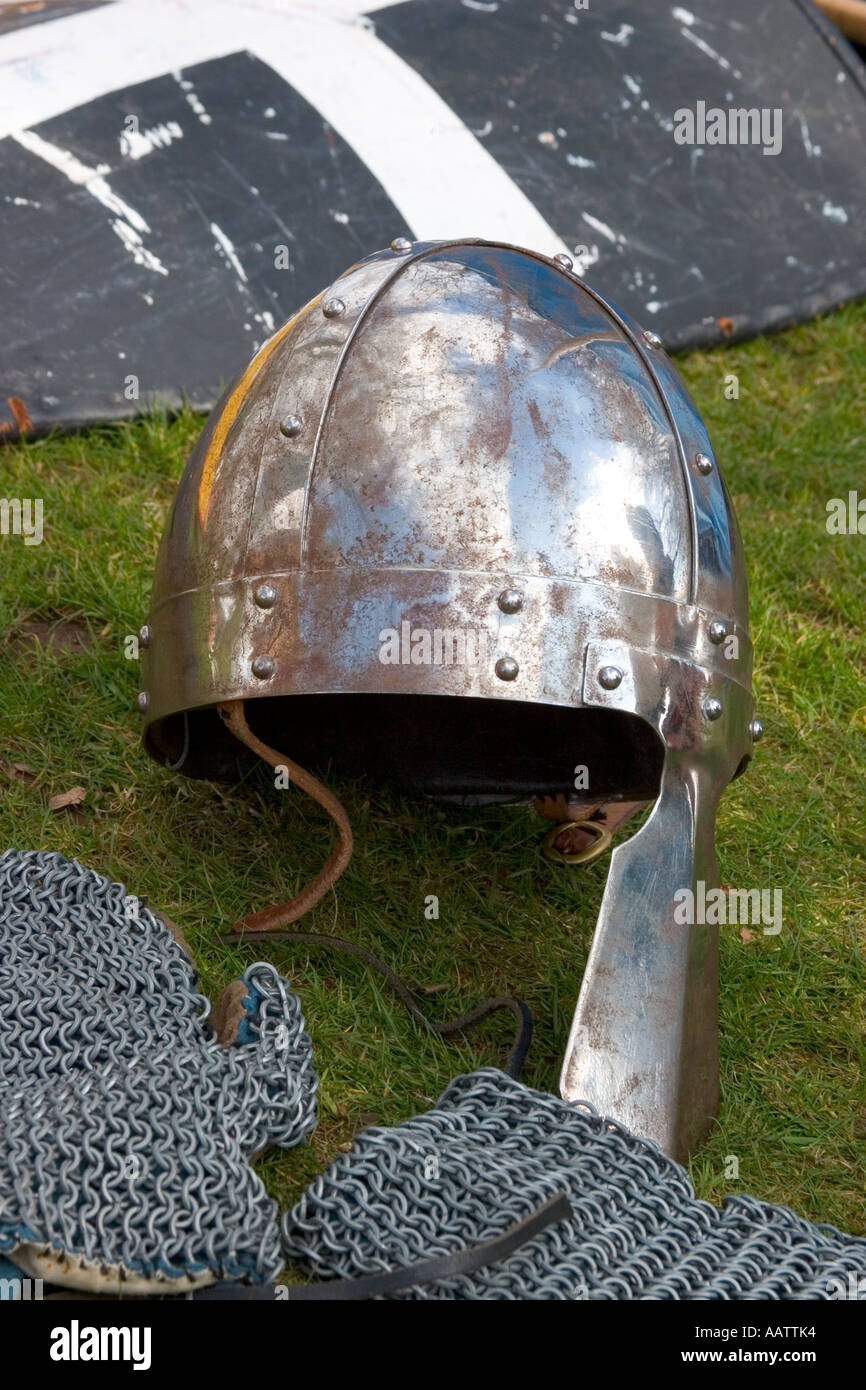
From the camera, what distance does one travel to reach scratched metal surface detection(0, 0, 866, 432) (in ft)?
13.0

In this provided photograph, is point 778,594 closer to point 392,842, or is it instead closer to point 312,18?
point 392,842

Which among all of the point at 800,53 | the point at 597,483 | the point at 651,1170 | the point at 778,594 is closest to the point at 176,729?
the point at 597,483

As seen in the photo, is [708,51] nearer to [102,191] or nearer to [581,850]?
[102,191]

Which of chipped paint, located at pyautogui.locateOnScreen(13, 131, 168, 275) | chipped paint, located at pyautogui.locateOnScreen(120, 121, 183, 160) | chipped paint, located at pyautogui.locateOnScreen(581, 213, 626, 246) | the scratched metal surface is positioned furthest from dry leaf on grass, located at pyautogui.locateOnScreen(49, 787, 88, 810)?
chipped paint, located at pyautogui.locateOnScreen(581, 213, 626, 246)

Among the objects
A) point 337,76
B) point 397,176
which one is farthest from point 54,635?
point 337,76

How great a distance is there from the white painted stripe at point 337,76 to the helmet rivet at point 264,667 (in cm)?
218

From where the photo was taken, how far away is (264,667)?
8.05ft

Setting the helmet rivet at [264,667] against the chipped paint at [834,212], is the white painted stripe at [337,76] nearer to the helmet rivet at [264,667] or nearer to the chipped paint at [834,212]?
the chipped paint at [834,212]

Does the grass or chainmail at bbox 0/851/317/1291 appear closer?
chainmail at bbox 0/851/317/1291

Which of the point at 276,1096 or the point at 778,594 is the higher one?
the point at 778,594

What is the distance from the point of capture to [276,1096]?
2.34 m

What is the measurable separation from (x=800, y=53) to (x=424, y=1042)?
3.98 metres

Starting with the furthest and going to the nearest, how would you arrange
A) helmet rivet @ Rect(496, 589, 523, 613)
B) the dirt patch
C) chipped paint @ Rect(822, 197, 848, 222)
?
chipped paint @ Rect(822, 197, 848, 222) → the dirt patch → helmet rivet @ Rect(496, 589, 523, 613)

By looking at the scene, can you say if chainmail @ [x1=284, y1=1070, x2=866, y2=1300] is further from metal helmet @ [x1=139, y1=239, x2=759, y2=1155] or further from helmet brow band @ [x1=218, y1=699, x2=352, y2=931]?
helmet brow band @ [x1=218, y1=699, x2=352, y2=931]
